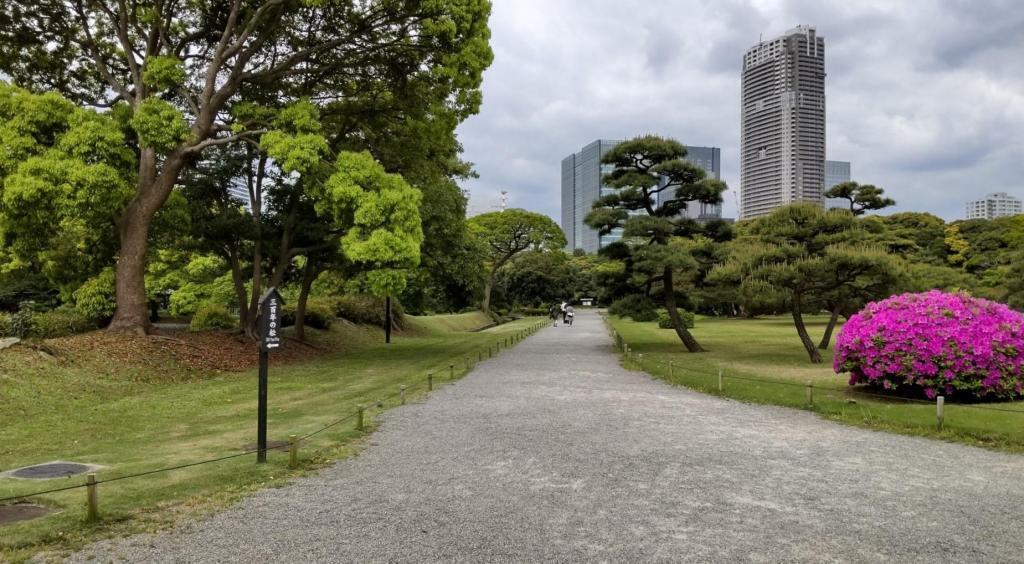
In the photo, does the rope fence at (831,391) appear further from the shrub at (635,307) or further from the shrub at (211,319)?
the shrub at (211,319)

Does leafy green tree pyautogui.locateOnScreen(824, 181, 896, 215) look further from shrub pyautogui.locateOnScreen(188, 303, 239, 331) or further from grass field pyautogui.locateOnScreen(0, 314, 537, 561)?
shrub pyautogui.locateOnScreen(188, 303, 239, 331)

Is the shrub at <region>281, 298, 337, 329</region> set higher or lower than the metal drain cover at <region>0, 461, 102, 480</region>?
higher

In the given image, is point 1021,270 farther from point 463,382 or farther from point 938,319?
point 463,382

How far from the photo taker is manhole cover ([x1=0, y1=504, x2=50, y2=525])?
198 inches

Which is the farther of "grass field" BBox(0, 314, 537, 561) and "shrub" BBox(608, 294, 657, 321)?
"shrub" BBox(608, 294, 657, 321)

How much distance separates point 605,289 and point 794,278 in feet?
23.2

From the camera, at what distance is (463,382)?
14250 mm

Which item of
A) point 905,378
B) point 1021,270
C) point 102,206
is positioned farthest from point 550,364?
point 1021,270

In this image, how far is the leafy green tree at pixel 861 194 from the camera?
2661cm

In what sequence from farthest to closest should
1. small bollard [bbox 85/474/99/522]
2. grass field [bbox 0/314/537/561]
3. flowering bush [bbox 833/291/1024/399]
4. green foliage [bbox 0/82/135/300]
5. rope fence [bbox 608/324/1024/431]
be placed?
green foliage [bbox 0/82/135/300], flowering bush [bbox 833/291/1024/399], rope fence [bbox 608/324/1024/431], grass field [bbox 0/314/537/561], small bollard [bbox 85/474/99/522]

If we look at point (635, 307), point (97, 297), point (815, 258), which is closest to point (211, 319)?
point (97, 297)

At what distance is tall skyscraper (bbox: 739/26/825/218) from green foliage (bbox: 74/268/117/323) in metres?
111


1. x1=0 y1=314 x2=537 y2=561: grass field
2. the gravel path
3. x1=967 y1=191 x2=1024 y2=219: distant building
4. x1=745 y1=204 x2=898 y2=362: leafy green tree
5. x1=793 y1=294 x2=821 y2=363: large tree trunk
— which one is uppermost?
x1=967 y1=191 x2=1024 y2=219: distant building

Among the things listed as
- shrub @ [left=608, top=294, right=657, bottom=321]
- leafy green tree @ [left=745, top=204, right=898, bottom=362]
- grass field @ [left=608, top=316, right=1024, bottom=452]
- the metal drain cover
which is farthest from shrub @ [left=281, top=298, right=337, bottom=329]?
the metal drain cover
